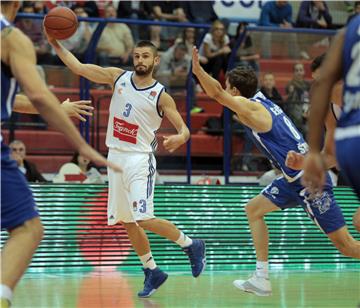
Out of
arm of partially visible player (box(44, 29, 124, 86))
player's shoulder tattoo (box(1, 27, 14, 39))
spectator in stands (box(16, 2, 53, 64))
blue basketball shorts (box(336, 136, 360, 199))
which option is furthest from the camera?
spectator in stands (box(16, 2, 53, 64))

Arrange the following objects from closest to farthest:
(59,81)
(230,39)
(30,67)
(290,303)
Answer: (30,67)
(290,303)
(59,81)
(230,39)

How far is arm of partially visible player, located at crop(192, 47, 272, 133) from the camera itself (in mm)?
8109

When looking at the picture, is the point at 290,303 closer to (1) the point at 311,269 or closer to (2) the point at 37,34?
(1) the point at 311,269

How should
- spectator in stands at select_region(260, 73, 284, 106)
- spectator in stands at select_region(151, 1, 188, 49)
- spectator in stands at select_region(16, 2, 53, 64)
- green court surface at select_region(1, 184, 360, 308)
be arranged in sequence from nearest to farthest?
1. green court surface at select_region(1, 184, 360, 308)
2. spectator in stands at select_region(16, 2, 53, 64)
3. spectator in stands at select_region(260, 73, 284, 106)
4. spectator in stands at select_region(151, 1, 188, 49)

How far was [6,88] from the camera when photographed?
17.3 feet

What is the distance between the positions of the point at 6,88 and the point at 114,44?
8623mm

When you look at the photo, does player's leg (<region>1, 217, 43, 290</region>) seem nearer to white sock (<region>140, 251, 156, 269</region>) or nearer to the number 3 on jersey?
white sock (<region>140, 251, 156, 269</region>)

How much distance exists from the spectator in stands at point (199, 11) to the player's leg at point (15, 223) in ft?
38.0

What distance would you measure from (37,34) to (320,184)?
9.39m

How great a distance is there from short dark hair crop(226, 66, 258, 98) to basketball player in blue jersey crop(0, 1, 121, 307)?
3.89 meters

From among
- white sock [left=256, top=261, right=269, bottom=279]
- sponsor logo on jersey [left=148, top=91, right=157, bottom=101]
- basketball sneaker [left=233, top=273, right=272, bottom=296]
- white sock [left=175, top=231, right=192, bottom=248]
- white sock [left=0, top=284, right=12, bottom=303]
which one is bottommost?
basketball sneaker [left=233, top=273, right=272, bottom=296]

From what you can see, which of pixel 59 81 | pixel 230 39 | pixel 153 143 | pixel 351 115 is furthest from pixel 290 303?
pixel 230 39

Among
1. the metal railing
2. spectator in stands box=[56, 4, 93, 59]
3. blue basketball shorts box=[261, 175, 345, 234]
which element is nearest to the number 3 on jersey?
blue basketball shorts box=[261, 175, 345, 234]

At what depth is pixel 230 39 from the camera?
50.0ft
